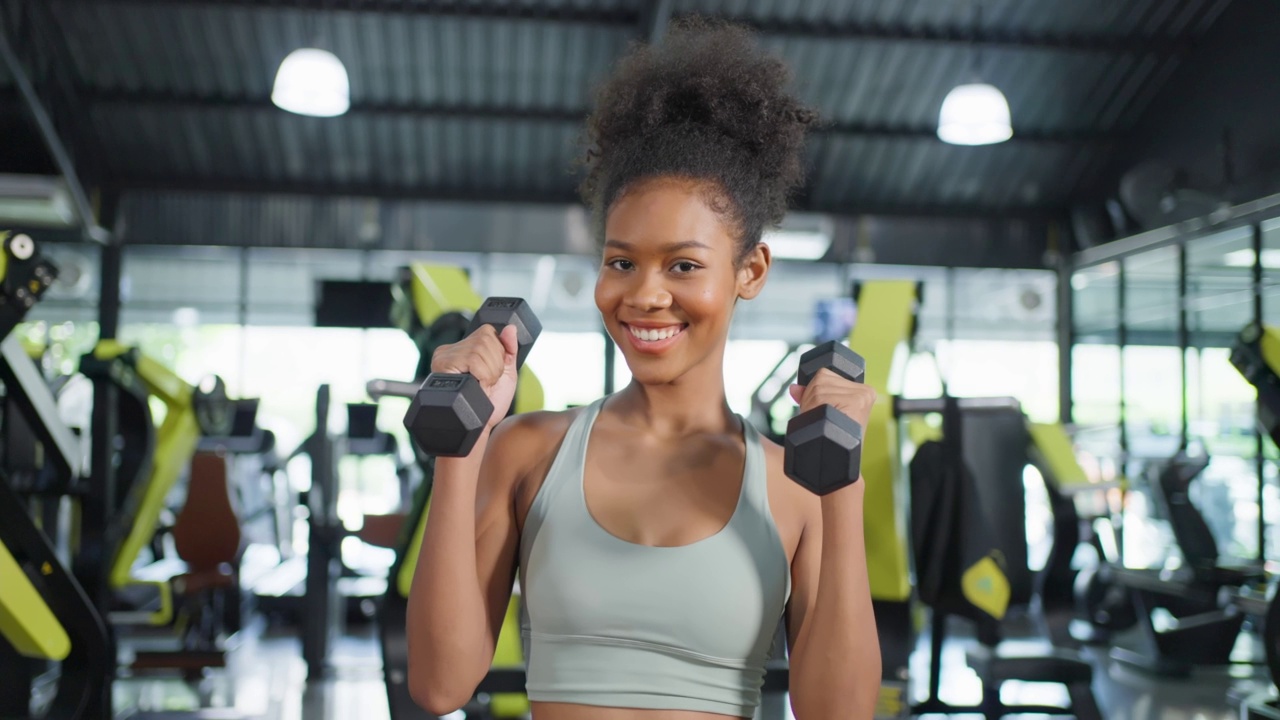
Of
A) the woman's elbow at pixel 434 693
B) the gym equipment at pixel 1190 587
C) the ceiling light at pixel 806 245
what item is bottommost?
the gym equipment at pixel 1190 587

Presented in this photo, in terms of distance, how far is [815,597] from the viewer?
115cm

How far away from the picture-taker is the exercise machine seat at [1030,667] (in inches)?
137

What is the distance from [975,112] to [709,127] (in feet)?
15.0

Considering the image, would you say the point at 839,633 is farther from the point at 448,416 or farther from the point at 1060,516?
the point at 1060,516

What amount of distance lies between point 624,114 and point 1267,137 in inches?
300

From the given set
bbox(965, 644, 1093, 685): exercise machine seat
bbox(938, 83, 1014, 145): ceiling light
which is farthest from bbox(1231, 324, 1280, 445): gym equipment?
bbox(938, 83, 1014, 145): ceiling light

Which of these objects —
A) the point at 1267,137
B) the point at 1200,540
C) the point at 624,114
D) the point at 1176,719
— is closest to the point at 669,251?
the point at 624,114

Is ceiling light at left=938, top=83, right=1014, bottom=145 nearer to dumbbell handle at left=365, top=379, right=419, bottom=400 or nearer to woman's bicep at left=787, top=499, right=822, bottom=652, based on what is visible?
dumbbell handle at left=365, top=379, right=419, bottom=400

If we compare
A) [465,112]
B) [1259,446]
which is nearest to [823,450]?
[1259,446]

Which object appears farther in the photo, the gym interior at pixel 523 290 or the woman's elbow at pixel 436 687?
the gym interior at pixel 523 290

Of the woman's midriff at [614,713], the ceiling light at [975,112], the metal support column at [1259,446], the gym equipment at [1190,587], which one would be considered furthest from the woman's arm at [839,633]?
the metal support column at [1259,446]

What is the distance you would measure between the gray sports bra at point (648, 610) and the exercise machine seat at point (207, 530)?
12.9 ft

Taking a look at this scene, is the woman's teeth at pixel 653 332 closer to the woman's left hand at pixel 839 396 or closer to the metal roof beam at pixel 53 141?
the woman's left hand at pixel 839 396

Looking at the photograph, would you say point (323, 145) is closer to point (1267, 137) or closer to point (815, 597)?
point (1267, 137)
